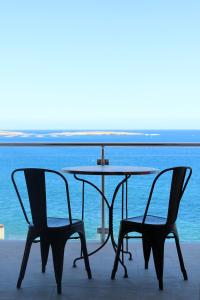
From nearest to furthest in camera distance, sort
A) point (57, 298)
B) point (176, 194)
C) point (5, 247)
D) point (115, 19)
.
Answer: point (57, 298) → point (176, 194) → point (5, 247) → point (115, 19)

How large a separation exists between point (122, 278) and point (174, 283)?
40cm

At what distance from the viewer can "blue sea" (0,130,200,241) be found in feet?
16.7

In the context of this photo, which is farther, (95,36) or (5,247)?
(95,36)

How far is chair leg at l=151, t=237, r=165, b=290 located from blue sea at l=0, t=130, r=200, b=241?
2.93 feet

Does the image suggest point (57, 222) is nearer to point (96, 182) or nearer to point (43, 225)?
point (43, 225)

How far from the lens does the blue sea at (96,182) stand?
5098 mm

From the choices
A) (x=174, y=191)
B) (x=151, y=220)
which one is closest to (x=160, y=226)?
(x=151, y=220)

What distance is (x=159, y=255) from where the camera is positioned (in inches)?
136

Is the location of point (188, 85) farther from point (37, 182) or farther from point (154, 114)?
point (37, 182)

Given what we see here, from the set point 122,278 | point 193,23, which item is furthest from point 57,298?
point 193,23

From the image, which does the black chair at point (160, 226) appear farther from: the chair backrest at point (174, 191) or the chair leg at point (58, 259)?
the chair leg at point (58, 259)

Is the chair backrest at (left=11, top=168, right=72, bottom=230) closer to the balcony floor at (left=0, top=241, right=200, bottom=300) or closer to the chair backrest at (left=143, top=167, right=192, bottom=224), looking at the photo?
the balcony floor at (left=0, top=241, right=200, bottom=300)

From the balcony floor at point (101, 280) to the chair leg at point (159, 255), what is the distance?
10cm

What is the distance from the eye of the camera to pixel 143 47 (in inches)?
1276
